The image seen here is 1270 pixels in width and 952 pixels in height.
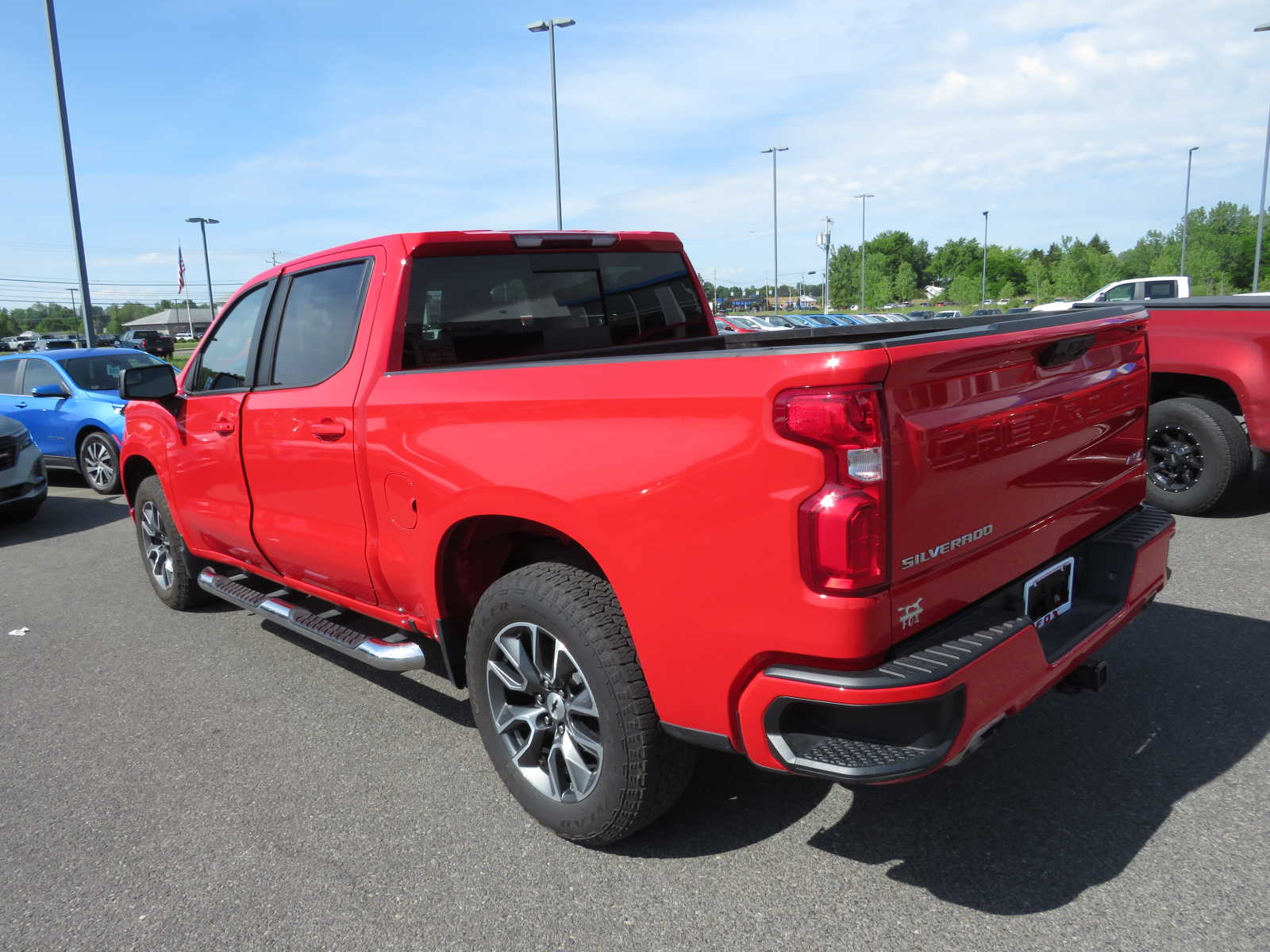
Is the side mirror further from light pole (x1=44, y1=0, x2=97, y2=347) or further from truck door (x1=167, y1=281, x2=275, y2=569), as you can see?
light pole (x1=44, y1=0, x2=97, y2=347)

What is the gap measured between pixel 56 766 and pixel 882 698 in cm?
330

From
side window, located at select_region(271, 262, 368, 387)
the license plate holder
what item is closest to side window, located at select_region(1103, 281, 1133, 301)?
the license plate holder

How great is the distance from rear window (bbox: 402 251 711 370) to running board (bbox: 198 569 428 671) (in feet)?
3.50

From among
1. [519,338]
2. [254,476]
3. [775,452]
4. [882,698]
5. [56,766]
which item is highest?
[519,338]

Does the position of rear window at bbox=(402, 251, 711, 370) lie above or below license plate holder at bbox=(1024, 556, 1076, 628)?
above

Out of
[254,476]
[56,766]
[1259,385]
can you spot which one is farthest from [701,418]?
[1259,385]

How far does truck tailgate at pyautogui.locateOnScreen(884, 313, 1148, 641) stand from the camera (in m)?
→ 2.17

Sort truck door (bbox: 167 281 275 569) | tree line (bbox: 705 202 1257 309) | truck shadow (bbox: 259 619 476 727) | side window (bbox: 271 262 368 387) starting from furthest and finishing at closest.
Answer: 1. tree line (bbox: 705 202 1257 309)
2. truck door (bbox: 167 281 275 569)
3. truck shadow (bbox: 259 619 476 727)
4. side window (bbox: 271 262 368 387)

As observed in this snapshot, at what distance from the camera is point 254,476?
4.16 metres

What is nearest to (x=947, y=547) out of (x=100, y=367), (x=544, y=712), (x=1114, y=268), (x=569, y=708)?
(x=569, y=708)

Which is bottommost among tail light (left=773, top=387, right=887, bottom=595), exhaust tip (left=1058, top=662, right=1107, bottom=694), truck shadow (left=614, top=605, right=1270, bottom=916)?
truck shadow (left=614, top=605, right=1270, bottom=916)

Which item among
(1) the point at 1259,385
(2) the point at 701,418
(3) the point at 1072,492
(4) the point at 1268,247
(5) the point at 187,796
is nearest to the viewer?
(2) the point at 701,418

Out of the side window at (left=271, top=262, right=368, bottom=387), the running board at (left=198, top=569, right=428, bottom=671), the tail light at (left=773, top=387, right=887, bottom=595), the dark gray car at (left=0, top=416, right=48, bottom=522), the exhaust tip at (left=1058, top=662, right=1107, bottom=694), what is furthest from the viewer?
the dark gray car at (left=0, top=416, right=48, bottom=522)

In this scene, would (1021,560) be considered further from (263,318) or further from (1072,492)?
(263,318)
